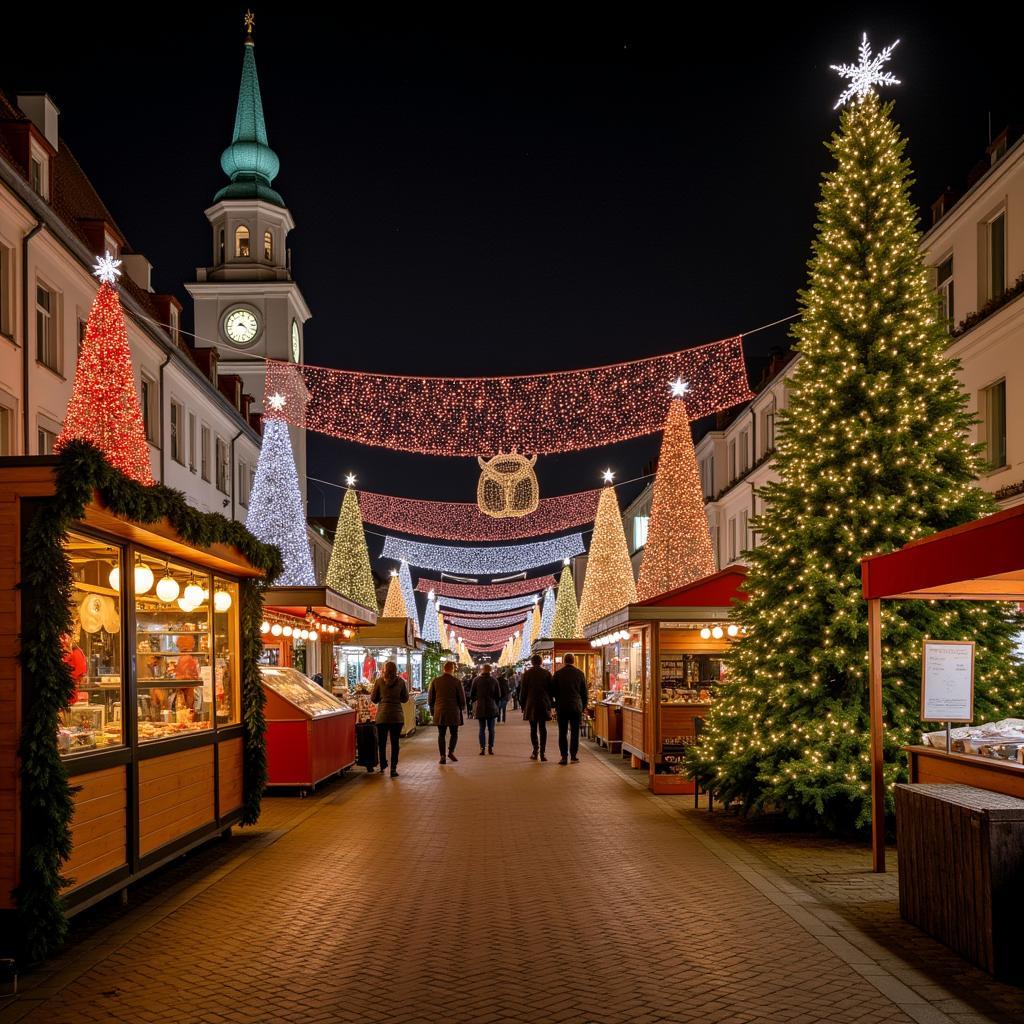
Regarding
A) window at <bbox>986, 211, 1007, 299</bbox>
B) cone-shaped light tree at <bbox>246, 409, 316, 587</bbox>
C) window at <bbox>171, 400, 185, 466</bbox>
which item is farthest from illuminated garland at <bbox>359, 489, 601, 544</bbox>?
window at <bbox>986, 211, 1007, 299</bbox>

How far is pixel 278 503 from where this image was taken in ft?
111

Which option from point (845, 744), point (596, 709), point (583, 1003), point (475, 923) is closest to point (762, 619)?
point (845, 744)

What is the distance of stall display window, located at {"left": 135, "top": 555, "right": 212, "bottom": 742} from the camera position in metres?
10.3

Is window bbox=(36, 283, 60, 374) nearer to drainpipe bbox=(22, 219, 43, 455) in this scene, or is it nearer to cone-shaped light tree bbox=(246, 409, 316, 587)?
drainpipe bbox=(22, 219, 43, 455)

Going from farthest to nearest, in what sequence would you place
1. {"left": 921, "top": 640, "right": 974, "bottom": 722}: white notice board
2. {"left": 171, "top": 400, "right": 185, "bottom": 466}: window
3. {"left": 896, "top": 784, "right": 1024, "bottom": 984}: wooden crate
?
{"left": 171, "top": 400, "right": 185, "bottom": 466}: window → {"left": 921, "top": 640, "right": 974, "bottom": 722}: white notice board → {"left": 896, "top": 784, "right": 1024, "bottom": 984}: wooden crate

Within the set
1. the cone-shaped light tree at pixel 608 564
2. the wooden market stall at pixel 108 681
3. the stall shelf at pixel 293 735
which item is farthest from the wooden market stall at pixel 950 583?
the cone-shaped light tree at pixel 608 564

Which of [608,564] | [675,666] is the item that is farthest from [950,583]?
[608,564]

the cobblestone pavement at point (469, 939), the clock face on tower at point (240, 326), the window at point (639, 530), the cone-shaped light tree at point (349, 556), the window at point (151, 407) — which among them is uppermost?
the clock face on tower at point (240, 326)

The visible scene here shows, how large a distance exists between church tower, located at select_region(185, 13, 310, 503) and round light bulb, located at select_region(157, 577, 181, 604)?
47116 millimetres

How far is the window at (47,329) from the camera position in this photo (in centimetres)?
2420

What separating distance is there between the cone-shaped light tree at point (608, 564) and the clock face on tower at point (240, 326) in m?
24.8

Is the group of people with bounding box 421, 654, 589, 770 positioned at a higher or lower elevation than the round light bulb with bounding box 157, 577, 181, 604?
lower

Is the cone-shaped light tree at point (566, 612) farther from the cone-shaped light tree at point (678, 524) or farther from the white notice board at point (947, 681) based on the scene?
the white notice board at point (947, 681)

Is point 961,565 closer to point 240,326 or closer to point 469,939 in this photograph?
point 469,939
